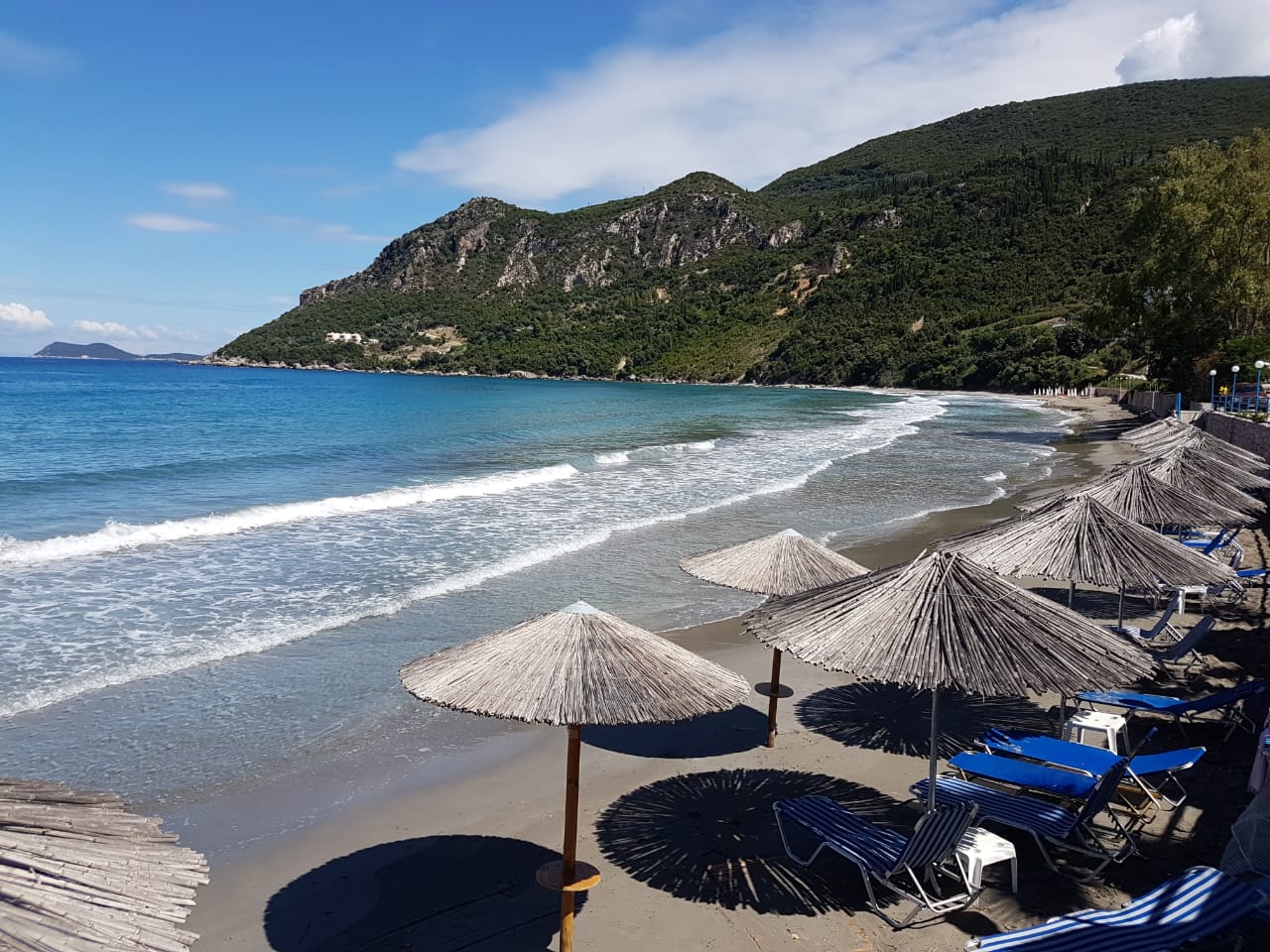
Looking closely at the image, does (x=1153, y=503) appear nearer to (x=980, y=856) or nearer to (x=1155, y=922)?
(x=980, y=856)

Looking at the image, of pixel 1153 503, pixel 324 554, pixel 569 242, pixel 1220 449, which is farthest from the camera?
pixel 569 242

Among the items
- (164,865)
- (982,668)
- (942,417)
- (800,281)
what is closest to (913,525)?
(982,668)

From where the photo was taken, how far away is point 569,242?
170 metres

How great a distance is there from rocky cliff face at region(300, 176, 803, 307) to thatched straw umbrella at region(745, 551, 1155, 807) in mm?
159899

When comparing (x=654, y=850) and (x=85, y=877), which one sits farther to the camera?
(x=654, y=850)

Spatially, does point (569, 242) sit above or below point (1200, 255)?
above

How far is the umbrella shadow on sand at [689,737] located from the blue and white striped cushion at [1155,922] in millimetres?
3518

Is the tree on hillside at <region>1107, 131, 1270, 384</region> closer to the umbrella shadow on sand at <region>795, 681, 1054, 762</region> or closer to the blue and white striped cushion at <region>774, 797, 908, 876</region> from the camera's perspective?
the umbrella shadow on sand at <region>795, 681, 1054, 762</region>

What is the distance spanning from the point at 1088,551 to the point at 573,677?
5.60m

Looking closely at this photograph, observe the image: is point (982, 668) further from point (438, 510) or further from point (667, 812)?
point (438, 510)

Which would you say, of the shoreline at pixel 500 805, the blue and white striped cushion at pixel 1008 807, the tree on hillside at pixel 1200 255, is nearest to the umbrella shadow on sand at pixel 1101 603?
the shoreline at pixel 500 805

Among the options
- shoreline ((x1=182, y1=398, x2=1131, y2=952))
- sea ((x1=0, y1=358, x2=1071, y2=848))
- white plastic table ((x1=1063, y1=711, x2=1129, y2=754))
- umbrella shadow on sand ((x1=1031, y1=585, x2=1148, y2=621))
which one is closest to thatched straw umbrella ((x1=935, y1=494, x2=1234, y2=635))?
white plastic table ((x1=1063, y1=711, x2=1129, y2=754))

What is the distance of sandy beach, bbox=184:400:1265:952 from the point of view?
5.08 m

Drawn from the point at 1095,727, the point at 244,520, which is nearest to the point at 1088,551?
the point at 1095,727
